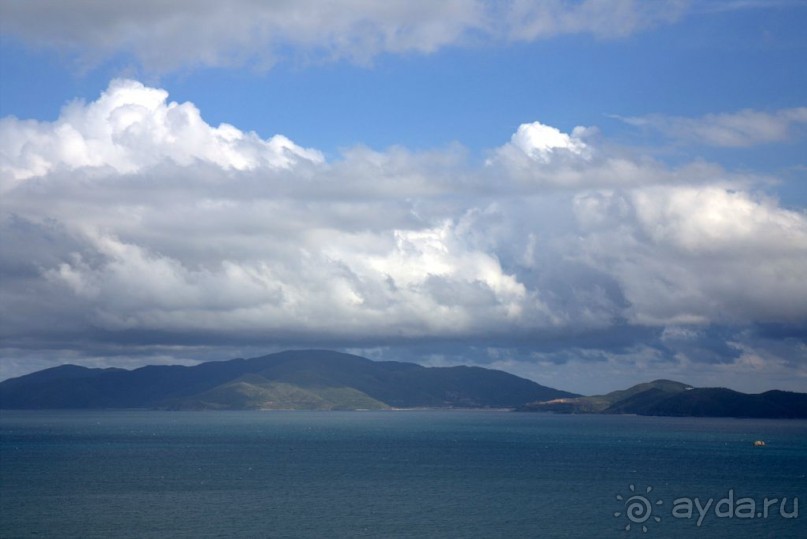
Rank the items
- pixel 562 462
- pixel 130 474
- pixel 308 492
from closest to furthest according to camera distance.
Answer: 1. pixel 308 492
2. pixel 130 474
3. pixel 562 462

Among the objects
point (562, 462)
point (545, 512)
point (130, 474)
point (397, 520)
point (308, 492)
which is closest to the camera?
point (397, 520)

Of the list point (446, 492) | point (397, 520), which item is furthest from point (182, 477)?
point (397, 520)

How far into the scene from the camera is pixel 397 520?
105062mm

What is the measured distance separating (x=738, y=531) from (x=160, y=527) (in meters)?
66.8

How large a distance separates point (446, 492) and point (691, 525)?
41181 mm

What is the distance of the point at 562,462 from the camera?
18750cm

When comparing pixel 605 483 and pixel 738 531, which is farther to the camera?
pixel 605 483

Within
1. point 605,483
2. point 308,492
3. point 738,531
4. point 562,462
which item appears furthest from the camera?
point 562,462

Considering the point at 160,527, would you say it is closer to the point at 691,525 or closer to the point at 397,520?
the point at 397,520

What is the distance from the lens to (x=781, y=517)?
109 m

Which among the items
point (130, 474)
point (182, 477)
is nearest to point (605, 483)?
point (182, 477)

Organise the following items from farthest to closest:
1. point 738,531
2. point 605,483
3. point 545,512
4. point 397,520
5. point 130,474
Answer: point 130,474 → point 605,483 → point 545,512 → point 397,520 → point 738,531

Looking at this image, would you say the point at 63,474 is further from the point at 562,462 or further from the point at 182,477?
the point at 562,462

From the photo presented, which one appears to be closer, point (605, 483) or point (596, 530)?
point (596, 530)
